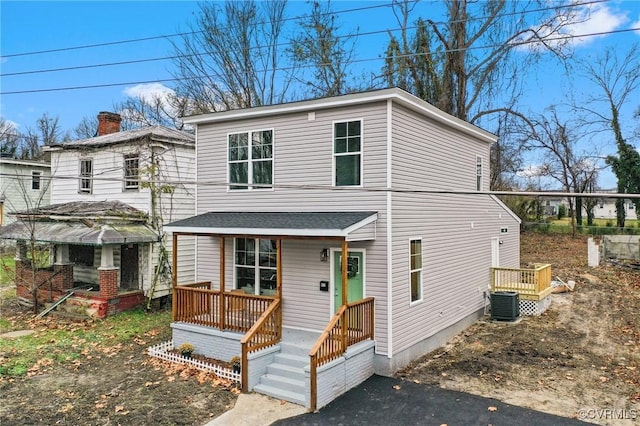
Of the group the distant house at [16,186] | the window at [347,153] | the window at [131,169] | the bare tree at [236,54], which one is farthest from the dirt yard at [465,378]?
the distant house at [16,186]

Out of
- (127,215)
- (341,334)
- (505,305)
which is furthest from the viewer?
(127,215)

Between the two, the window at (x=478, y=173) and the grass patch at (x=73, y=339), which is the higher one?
the window at (x=478, y=173)

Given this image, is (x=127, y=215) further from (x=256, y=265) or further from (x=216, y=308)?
(x=256, y=265)

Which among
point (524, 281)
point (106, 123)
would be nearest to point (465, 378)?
point (524, 281)

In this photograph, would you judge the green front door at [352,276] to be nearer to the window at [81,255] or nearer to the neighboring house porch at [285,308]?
the neighboring house porch at [285,308]

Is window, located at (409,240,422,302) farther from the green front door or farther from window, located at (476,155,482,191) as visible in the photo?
window, located at (476,155,482,191)

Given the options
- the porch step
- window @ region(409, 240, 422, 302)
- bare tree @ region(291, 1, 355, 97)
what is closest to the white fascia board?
window @ region(409, 240, 422, 302)

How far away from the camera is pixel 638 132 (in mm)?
27750

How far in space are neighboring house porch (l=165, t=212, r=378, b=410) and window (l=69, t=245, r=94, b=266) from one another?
726 centimetres

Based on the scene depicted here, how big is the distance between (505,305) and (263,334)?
320 inches

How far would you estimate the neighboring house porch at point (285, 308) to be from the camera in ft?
28.1

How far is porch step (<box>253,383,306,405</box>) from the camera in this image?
8.12 metres

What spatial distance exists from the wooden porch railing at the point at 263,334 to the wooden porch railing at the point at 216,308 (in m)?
0.33

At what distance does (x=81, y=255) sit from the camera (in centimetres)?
1702
